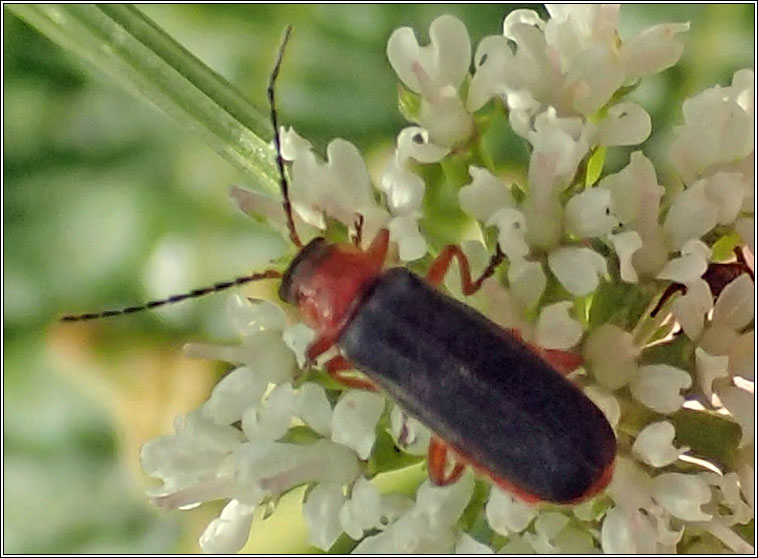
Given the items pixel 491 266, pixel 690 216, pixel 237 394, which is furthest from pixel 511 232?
pixel 237 394

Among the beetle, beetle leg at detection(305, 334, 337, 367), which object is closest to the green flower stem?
the beetle

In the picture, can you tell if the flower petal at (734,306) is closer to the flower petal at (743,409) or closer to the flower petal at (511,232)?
the flower petal at (743,409)

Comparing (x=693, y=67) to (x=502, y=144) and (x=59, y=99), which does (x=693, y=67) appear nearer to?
(x=502, y=144)

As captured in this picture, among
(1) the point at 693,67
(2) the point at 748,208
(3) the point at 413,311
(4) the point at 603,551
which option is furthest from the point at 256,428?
(1) the point at 693,67

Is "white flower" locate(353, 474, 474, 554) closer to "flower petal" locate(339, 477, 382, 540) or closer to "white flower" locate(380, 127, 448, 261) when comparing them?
"flower petal" locate(339, 477, 382, 540)

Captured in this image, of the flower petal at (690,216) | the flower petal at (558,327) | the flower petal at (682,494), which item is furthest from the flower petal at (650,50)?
the flower petal at (682,494)
